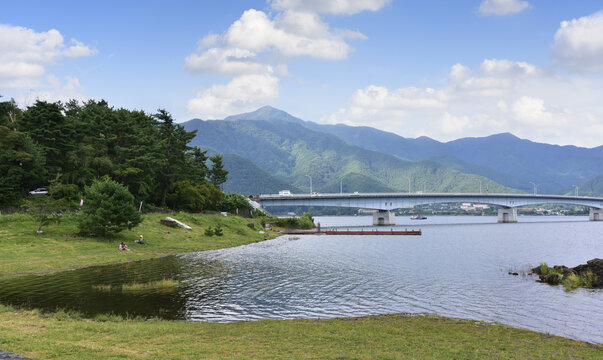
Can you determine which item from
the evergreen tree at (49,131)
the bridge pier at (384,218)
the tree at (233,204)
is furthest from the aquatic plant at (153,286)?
the bridge pier at (384,218)

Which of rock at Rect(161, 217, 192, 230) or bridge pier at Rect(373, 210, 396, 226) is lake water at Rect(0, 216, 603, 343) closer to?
rock at Rect(161, 217, 192, 230)

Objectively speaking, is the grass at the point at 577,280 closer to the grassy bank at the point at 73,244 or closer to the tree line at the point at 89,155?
the grassy bank at the point at 73,244

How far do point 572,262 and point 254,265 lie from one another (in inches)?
1773

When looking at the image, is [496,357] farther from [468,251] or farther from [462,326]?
[468,251]

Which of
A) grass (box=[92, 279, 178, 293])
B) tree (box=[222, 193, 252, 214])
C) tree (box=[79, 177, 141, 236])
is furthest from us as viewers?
tree (box=[222, 193, 252, 214])

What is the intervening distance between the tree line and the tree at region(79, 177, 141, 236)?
16.4 ft

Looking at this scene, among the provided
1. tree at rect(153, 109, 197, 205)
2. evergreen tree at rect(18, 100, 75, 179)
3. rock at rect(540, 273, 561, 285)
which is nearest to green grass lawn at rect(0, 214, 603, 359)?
rock at rect(540, 273, 561, 285)

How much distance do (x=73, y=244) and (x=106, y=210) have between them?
239 inches

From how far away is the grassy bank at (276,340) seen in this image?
634 inches

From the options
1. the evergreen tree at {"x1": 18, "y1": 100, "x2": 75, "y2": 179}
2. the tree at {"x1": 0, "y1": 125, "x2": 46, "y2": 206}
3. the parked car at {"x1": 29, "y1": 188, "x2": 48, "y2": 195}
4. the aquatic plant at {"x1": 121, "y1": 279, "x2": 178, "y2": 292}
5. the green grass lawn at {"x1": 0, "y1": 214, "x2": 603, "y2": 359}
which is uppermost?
the evergreen tree at {"x1": 18, "y1": 100, "x2": 75, "y2": 179}

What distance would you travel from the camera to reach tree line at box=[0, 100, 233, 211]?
228ft

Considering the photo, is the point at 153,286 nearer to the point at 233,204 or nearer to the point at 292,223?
the point at 233,204

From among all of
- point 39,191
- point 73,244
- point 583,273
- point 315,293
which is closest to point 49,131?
point 39,191

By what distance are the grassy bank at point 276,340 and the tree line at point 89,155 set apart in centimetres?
4783
